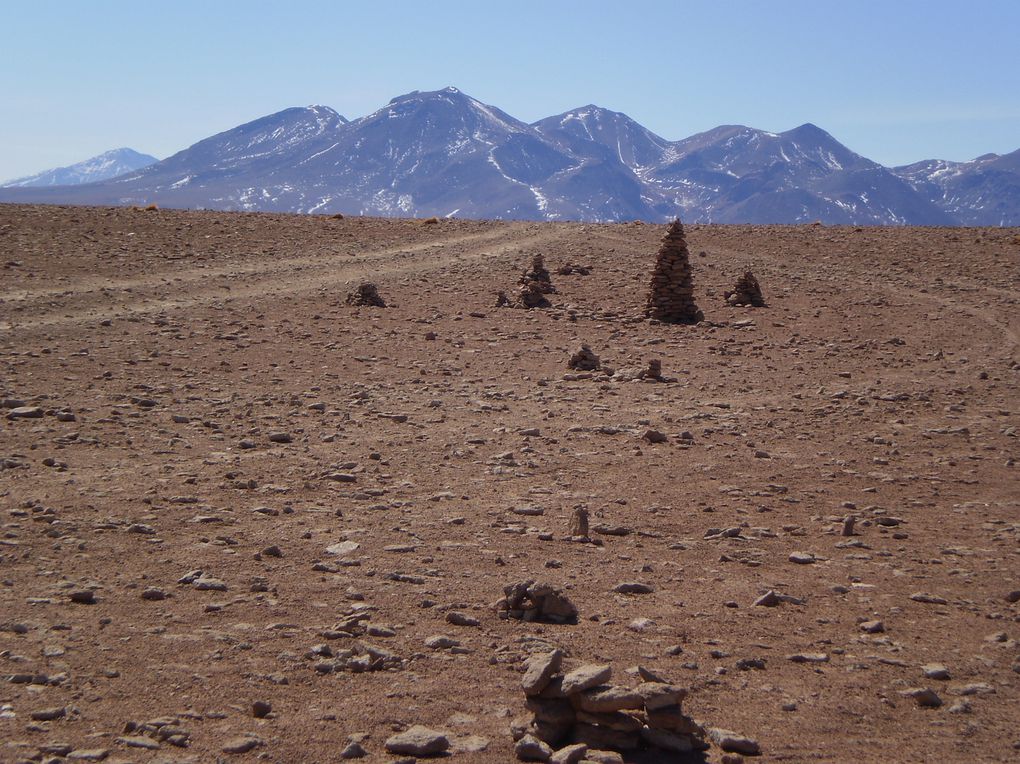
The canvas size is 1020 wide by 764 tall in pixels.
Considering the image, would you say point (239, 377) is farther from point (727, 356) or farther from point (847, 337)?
point (847, 337)

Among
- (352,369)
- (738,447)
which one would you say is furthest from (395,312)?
(738,447)

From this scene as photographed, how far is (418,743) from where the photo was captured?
5113mm

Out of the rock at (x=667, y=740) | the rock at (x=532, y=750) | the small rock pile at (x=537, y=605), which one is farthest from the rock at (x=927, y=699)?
the rock at (x=532, y=750)

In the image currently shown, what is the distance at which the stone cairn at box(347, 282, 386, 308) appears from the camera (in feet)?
71.6

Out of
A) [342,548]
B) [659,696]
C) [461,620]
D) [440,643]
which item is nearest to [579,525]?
[342,548]

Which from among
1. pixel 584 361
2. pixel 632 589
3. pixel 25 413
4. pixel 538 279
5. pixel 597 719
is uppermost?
pixel 538 279

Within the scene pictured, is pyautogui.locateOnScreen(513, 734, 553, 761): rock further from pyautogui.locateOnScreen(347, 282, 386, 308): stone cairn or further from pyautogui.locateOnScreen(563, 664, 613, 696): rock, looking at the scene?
pyautogui.locateOnScreen(347, 282, 386, 308): stone cairn

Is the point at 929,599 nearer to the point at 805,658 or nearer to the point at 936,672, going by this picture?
the point at 936,672

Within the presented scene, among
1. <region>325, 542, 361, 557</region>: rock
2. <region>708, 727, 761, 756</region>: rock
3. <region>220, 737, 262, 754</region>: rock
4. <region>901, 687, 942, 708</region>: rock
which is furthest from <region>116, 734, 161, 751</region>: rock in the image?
<region>901, 687, 942, 708</region>: rock

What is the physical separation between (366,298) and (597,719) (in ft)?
57.0

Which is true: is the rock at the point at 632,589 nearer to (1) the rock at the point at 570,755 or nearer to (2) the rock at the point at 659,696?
(2) the rock at the point at 659,696

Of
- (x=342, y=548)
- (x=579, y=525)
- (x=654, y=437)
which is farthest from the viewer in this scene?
(x=654, y=437)

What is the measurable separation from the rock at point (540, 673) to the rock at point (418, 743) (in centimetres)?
48

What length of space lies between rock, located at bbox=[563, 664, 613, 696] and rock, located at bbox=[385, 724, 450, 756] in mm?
655
